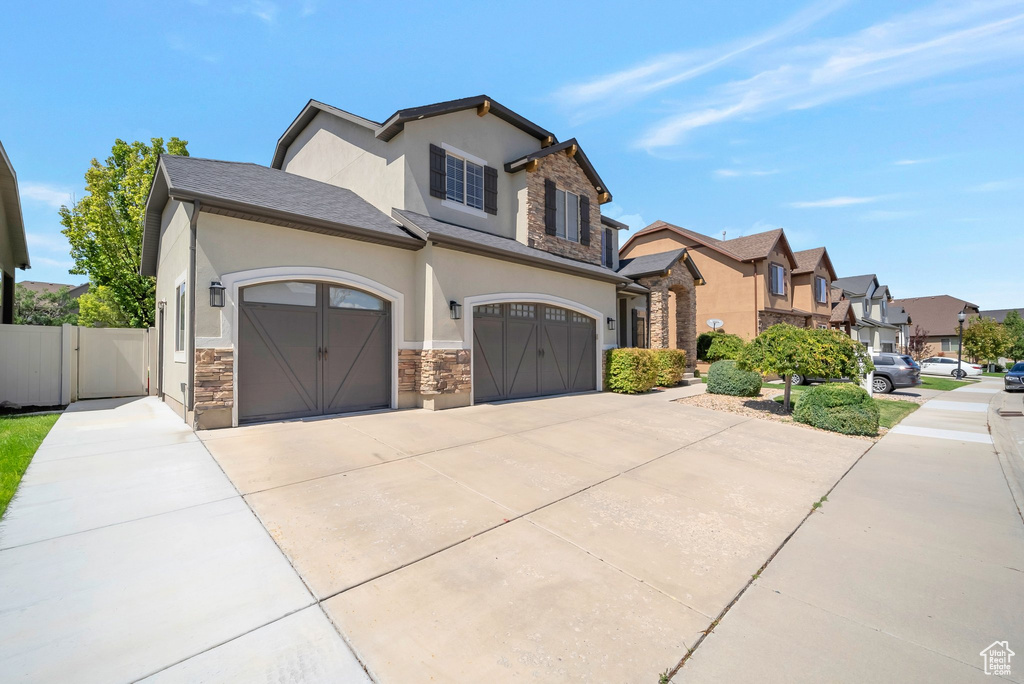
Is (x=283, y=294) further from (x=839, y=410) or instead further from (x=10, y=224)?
(x=10, y=224)

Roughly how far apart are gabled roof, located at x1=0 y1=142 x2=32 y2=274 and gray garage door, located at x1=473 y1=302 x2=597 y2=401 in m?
12.5

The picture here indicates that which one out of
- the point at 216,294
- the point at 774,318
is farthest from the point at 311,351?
the point at 774,318

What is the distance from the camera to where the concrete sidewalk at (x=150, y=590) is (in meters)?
2.20

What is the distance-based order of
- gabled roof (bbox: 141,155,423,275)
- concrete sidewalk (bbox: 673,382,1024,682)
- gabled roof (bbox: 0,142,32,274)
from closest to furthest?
concrete sidewalk (bbox: 673,382,1024,682) → gabled roof (bbox: 141,155,423,275) → gabled roof (bbox: 0,142,32,274)

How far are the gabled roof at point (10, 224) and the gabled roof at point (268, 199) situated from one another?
3.17m

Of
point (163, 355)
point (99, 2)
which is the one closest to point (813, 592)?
point (99, 2)

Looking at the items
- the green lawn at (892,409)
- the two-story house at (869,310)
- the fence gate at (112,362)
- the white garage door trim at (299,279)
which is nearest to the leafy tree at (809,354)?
the green lawn at (892,409)

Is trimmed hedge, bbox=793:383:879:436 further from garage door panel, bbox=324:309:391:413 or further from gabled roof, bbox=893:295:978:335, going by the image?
gabled roof, bbox=893:295:978:335

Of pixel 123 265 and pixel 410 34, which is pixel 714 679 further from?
pixel 123 265

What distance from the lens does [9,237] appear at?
44.0 ft

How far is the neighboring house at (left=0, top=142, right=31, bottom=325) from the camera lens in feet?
36.1

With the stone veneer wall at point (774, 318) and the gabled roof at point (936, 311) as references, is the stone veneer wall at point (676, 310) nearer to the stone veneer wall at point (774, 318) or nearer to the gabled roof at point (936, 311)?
the stone veneer wall at point (774, 318)

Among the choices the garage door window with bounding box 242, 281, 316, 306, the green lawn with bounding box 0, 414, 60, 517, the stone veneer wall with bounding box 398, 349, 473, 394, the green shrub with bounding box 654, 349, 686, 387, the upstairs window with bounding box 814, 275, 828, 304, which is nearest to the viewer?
the green lawn with bounding box 0, 414, 60, 517

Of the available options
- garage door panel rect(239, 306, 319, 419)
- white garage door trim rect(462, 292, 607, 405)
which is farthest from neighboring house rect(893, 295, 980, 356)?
garage door panel rect(239, 306, 319, 419)
